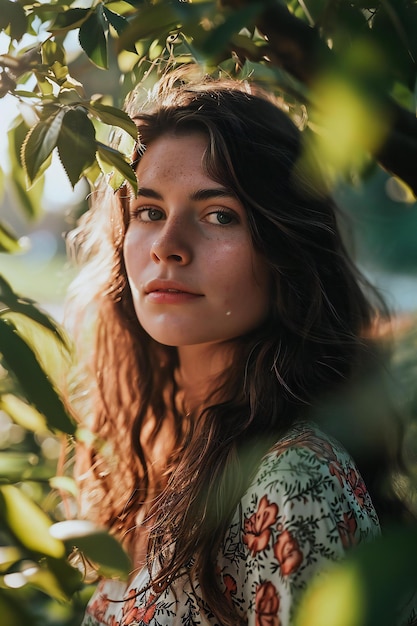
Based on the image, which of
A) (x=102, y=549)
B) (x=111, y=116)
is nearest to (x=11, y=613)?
(x=102, y=549)

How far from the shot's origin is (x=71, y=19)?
769 mm

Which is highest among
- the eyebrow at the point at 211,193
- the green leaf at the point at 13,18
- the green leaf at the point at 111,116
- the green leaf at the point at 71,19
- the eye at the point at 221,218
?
the green leaf at the point at 13,18

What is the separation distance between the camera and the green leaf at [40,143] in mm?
656

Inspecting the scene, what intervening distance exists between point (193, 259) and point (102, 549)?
696 mm

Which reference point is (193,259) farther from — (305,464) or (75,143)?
(75,143)

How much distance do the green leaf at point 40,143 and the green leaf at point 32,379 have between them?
171mm

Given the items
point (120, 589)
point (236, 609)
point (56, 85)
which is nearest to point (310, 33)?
point (56, 85)

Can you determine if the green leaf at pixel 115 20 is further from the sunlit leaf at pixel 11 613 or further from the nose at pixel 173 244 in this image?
the sunlit leaf at pixel 11 613

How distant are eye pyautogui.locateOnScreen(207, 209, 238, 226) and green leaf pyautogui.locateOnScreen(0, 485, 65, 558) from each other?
26.5 inches

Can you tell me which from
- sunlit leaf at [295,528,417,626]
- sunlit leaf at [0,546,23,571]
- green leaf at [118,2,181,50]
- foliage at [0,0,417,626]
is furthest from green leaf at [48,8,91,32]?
sunlit leaf at [295,528,417,626]

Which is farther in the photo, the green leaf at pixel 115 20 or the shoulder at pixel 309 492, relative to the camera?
the shoulder at pixel 309 492

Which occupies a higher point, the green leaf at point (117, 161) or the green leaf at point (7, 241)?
the green leaf at point (117, 161)

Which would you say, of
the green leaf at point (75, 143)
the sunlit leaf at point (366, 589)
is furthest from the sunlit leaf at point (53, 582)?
the green leaf at point (75, 143)

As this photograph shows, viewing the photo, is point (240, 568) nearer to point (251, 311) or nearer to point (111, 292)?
point (251, 311)
